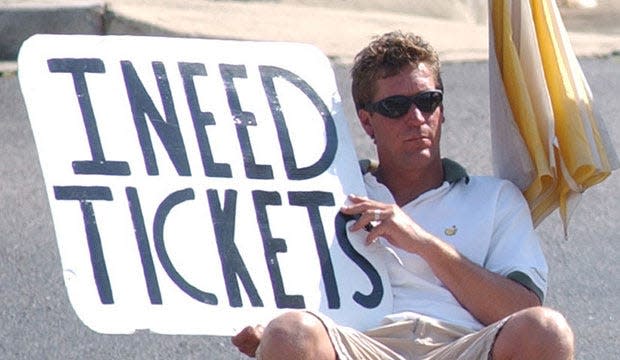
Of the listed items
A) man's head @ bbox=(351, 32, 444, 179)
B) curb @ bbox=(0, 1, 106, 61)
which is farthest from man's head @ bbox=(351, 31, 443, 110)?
curb @ bbox=(0, 1, 106, 61)

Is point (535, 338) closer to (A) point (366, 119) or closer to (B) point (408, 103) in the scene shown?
(B) point (408, 103)

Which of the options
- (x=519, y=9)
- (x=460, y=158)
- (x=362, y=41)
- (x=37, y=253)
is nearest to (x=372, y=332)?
(x=519, y=9)

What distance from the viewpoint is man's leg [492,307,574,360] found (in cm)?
455

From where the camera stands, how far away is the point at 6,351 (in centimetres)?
669

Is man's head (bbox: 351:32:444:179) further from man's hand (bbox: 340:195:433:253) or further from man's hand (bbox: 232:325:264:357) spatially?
man's hand (bbox: 232:325:264:357)

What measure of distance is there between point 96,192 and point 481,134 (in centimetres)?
423

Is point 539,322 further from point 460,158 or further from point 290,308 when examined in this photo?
point 460,158

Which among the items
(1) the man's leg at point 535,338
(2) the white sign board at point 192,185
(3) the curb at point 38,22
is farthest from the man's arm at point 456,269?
(3) the curb at point 38,22

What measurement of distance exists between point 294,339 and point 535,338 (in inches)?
23.9

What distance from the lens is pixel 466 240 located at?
501 cm

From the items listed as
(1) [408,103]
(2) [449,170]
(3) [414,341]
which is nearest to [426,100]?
(1) [408,103]

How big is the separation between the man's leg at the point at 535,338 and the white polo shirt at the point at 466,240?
28 centimetres

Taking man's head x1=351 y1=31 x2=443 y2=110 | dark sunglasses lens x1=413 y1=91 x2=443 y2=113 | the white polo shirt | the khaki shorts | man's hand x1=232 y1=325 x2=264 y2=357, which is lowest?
man's hand x1=232 y1=325 x2=264 y2=357

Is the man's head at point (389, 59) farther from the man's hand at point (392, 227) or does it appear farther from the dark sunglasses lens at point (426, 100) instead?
the man's hand at point (392, 227)
